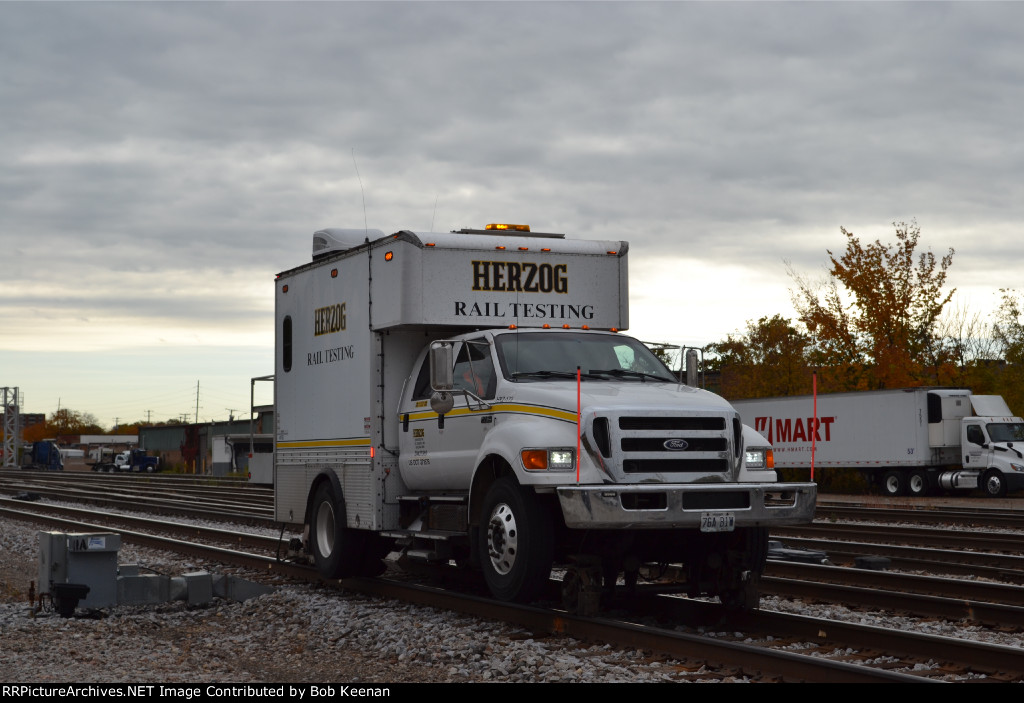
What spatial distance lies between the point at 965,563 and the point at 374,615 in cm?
860

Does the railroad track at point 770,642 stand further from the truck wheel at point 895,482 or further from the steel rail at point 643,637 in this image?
the truck wheel at point 895,482

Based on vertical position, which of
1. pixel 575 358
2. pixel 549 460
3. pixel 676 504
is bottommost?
pixel 676 504

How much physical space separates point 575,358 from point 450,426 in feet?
4.31

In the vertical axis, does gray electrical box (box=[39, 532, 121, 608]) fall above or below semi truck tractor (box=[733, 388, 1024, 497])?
below

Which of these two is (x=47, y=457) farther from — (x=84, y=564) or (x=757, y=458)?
(x=757, y=458)

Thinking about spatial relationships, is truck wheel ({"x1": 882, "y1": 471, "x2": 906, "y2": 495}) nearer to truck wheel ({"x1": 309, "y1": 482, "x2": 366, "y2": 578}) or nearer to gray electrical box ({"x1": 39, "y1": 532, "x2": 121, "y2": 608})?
truck wheel ({"x1": 309, "y1": 482, "x2": 366, "y2": 578})

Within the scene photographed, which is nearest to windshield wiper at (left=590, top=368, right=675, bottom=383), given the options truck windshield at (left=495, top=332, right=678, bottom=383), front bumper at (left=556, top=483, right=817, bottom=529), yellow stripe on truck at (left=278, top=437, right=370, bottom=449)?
truck windshield at (left=495, top=332, right=678, bottom=383)

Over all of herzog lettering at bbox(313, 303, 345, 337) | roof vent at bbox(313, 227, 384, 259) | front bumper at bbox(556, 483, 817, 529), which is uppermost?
roof vent at bbox(313, 227, 384, 259)

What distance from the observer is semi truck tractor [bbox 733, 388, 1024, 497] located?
3394 cm

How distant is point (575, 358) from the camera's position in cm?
1067

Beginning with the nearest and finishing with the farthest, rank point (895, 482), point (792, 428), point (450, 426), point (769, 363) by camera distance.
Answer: point (450, 426) → point (895, 482) → point (792, 428) → point (769, 363)

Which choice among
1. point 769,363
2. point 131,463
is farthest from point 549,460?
point 131,463

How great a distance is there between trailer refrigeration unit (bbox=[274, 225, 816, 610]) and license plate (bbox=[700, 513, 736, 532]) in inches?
0.6

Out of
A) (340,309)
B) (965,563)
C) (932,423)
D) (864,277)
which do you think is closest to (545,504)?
(340,309)
